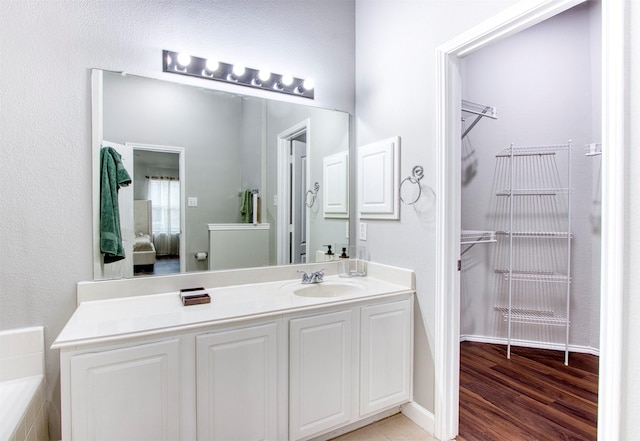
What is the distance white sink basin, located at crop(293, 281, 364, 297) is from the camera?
1989 mm

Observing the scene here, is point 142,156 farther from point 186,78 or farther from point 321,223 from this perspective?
point 321,223

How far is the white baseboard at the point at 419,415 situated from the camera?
1780 millimetres

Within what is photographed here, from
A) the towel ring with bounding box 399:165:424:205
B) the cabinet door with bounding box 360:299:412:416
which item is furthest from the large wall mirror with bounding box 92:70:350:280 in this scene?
the cabinet door with bounding box 360:299:412:416

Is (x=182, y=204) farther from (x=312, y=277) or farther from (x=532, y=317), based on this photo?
(x=532, y=317)

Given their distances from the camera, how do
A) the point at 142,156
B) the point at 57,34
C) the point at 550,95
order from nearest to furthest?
1. the point at 57,34
2. the point at 142,156
3. the point at 550,95

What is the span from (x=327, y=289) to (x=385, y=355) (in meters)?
0.52

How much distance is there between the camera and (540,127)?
284 centimetres

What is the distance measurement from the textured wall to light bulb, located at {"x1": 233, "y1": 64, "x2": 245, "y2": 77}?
29 cm

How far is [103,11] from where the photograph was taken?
1617 mm

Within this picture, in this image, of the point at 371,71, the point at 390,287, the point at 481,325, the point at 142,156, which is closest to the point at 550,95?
the point at 371,71

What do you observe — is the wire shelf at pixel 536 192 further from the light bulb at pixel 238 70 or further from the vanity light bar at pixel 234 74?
the light bulb at pixel 238 70

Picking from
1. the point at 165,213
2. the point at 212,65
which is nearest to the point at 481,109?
the point at 212,65

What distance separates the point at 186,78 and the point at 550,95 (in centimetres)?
290

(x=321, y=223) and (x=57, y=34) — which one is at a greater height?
(x=57, y=34)
